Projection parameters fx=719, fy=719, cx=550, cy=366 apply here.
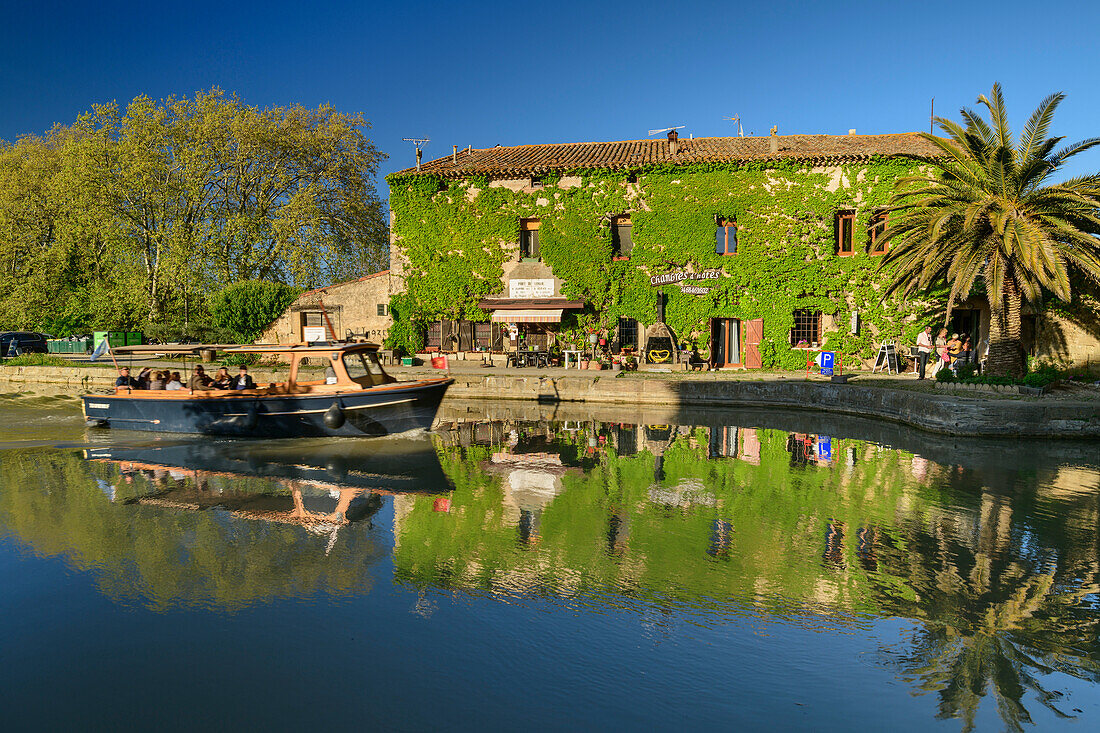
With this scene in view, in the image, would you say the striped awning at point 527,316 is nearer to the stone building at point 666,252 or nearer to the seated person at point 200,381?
the stone building at point 666,252

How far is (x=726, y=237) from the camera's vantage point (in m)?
26.1

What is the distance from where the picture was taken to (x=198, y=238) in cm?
3428

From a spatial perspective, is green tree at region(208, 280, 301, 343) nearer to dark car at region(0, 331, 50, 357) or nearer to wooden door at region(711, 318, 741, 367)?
dark car at region(0, 331, 50, 357)

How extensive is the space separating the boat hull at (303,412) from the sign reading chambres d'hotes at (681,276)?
42.4 ft

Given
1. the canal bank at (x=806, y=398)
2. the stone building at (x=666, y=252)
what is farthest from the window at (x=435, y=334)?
the canal bank at (x=806, y=398)

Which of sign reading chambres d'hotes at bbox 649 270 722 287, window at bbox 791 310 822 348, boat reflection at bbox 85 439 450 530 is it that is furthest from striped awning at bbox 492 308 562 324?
boat reflection at bbox 85 439 450 530

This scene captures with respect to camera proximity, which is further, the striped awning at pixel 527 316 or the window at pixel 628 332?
the window at pixel 628 332

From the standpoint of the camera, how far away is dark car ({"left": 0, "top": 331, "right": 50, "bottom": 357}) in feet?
112

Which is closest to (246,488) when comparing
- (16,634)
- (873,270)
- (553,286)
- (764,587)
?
(16,634)

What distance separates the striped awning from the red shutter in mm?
6826

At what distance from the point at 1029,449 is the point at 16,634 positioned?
1638 centimetres

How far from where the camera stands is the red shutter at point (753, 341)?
25.7 meters

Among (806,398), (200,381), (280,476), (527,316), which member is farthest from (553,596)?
(527,316)

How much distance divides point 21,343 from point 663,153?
104ft
